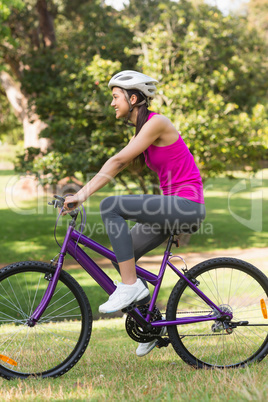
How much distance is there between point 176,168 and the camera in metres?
3.15

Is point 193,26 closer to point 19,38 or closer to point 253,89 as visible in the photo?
point 253,89

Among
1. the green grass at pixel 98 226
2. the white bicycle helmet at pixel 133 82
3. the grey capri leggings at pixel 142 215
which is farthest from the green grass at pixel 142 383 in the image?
the green grass at pixel 98 226

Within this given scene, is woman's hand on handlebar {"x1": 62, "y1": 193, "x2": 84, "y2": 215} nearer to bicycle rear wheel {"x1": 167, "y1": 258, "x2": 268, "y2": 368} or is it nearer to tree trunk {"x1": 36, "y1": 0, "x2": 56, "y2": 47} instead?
bicycle rear wheel {"x1": 167, "y1": 258, "x2": 268, "y2": 368}

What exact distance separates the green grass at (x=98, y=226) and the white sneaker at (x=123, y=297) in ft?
22.8

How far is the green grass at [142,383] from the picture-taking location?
103 inches

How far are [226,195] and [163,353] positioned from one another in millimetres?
23176

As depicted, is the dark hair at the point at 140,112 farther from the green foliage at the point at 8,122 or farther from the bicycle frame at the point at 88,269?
the green foliage at the point at 8,122

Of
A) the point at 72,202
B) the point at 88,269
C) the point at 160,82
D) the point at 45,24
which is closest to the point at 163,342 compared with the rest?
the point at 88,269

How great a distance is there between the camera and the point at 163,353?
391 cm

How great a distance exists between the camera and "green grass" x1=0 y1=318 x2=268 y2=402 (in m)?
2.60

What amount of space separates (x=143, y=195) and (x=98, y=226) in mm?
12533

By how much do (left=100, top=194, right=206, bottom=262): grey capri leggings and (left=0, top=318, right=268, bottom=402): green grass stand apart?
754 millimetres

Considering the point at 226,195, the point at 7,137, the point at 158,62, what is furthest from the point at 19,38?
the point at 7,137

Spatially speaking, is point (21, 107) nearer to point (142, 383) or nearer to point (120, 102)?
point (120, 102)
